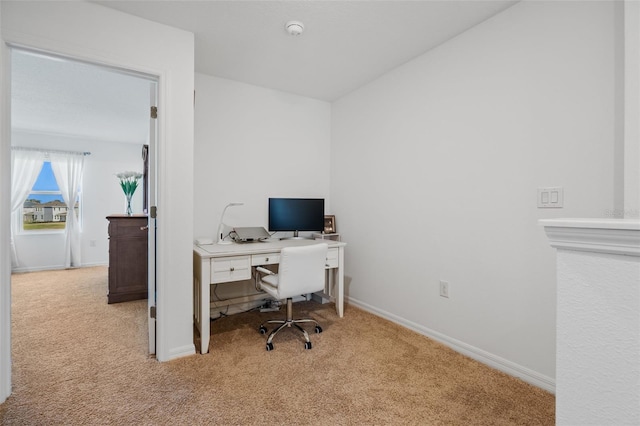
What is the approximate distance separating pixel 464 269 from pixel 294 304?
6.37 ft

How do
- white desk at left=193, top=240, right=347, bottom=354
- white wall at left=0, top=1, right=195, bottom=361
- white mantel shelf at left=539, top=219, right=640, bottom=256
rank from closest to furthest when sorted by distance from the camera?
1. white mantel shelf at left=539, top=219, right=640, bottom=256
2. white wall at left=0, top=1, right=195, bottom=361
3. white desk at left=193, top=240, right=347, bottom=354

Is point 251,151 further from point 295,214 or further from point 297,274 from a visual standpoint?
point 297,274

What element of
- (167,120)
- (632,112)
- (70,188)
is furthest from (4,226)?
(70,188)

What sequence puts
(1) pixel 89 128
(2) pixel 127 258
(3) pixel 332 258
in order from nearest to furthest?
(3) pixel 332 258
(2) pixel 127 258
(1) pixel 89 128

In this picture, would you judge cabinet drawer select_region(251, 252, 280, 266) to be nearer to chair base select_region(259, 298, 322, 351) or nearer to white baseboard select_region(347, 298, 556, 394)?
chair base select_region(259, 298, 322, 351)

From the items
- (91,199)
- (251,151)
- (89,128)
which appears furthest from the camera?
(91,199)

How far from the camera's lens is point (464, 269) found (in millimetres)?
2297

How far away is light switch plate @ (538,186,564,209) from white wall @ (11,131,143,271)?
631 centimetres

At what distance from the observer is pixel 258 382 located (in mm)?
1896

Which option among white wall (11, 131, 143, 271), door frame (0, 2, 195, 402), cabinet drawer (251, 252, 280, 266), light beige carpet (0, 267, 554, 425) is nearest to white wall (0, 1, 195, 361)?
door frame (0, 2, 195, 402)

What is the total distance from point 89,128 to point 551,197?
20.2 ft

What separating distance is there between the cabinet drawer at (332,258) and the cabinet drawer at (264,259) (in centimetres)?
59

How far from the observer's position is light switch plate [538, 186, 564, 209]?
1.79 metres

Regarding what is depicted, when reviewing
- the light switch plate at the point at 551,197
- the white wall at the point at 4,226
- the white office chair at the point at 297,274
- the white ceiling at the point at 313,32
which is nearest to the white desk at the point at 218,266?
the white office chair at the point at 297,274
